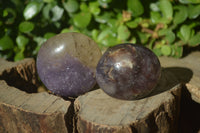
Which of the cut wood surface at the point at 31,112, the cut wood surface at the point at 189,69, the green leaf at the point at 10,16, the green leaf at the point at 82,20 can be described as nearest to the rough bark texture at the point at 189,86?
the cut wood surface at the point at 189,69

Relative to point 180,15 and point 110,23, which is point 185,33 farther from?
point 110,23

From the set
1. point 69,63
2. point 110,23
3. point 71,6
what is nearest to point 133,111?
point 69,63

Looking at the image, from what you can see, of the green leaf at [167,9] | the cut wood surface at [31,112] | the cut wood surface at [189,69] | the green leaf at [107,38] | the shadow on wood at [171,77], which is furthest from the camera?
the green leaf at [107,38]

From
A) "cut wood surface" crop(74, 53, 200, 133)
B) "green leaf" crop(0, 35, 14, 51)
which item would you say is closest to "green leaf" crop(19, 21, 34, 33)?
"green leaf" crop(0, 35, 14, 51)

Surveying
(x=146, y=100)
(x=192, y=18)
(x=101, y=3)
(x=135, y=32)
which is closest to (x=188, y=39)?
(x=192, y=18)

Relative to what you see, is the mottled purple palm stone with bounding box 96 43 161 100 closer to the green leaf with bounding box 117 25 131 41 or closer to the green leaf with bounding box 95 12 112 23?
the green leaf with bounding box 117 25 131 41

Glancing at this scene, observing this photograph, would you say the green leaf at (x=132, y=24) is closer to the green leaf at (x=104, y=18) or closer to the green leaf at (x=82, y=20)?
the green leaf at (x=104, y=18)
